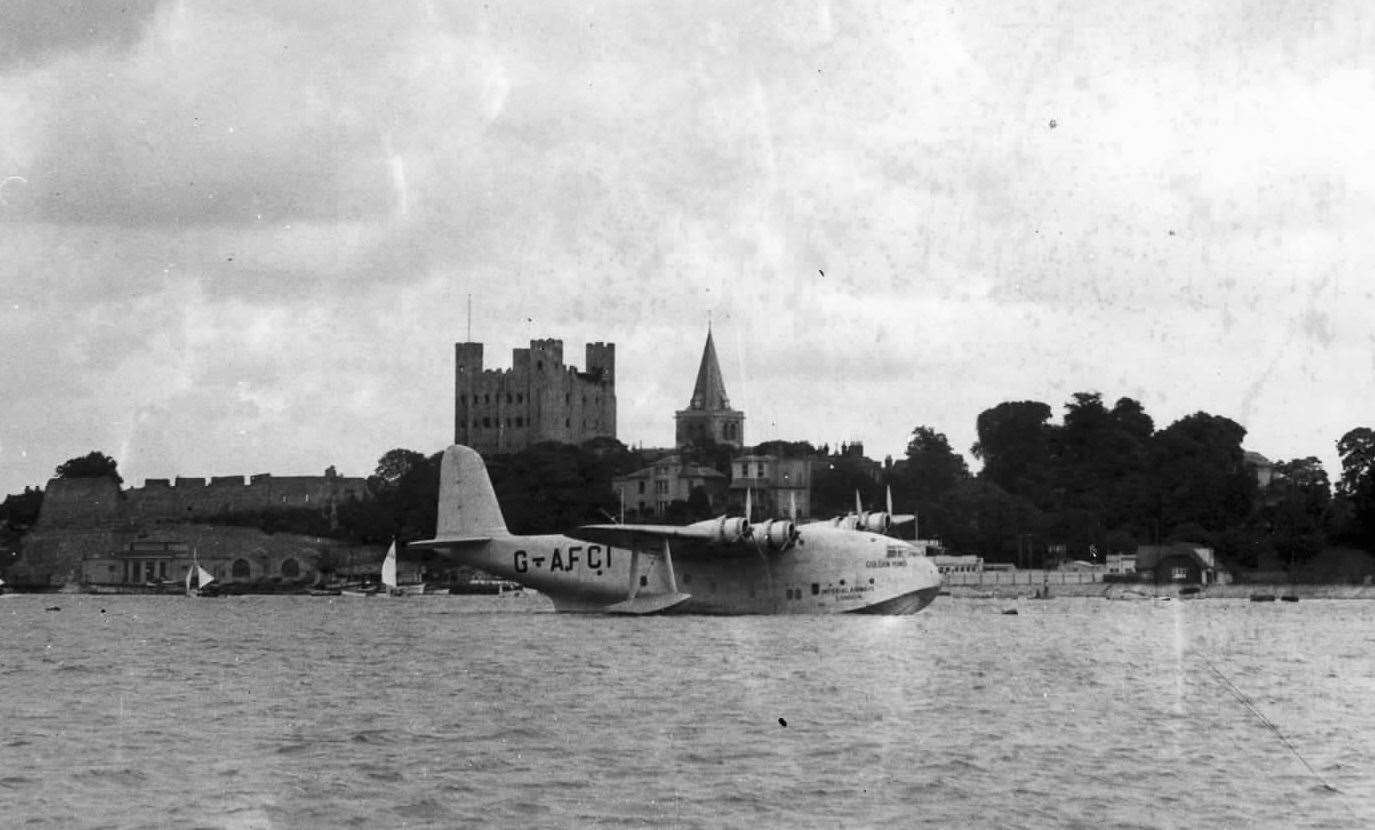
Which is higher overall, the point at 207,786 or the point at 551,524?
the point at 551,524

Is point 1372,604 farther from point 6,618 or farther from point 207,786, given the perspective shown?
point 207,786

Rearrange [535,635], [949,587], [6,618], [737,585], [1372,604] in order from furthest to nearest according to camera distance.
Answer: [949,587] < [1372,604] < [6,618] < [737,585] < [535,635]

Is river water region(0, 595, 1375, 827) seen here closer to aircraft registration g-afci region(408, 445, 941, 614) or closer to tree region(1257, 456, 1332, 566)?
aircraft registration g-afci region(408, 445, 941, 614)

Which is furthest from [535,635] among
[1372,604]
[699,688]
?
[1372,604]

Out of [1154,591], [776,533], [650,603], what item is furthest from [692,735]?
[1154,591]

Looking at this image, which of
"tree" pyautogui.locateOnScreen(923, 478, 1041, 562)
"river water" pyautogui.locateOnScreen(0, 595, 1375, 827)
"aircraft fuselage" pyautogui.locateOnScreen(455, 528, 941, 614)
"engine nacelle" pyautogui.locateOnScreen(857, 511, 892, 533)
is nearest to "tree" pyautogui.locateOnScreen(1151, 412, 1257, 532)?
"tree" pyautogui.locateOnScreen(923, 478, 1041, 562)

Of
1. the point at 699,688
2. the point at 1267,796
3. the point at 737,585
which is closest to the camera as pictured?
the point at 1267,796

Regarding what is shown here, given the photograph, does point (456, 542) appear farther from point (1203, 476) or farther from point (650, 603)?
point (1203, 476)
